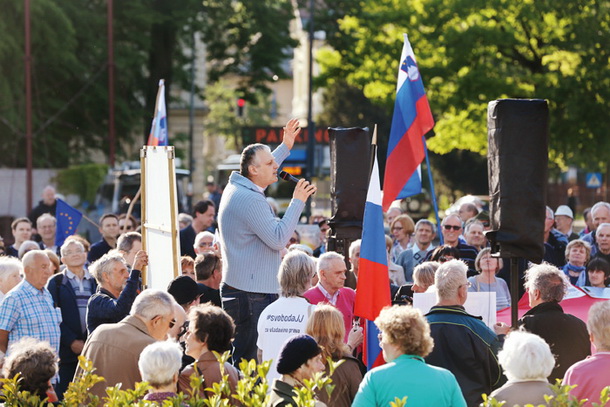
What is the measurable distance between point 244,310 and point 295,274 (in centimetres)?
75

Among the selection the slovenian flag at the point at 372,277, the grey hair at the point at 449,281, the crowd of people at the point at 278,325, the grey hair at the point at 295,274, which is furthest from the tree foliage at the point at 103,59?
the grey hair at the point at 449,281

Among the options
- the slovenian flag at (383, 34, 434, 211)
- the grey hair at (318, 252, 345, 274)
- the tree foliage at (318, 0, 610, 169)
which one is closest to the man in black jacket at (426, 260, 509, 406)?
the grey hair at (318, 252, 345, 274)

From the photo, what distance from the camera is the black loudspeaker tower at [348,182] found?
10.9m

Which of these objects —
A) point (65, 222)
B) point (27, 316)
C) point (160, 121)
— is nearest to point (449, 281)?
point (27, 316)

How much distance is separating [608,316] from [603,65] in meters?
29.8

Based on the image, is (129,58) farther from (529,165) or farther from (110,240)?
(529,165)

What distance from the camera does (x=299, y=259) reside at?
26.5 feet

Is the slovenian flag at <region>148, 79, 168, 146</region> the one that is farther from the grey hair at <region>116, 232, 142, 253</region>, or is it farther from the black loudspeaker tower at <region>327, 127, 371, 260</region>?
the black loudspeaker tower at <region>327, 127, 371, 260</region>

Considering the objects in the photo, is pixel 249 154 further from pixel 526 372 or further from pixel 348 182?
pixel 526 372

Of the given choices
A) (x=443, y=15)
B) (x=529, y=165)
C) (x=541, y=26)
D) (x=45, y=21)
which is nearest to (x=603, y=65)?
(x=541, y=26)

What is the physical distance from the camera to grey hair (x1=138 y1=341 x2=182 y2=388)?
607 cm

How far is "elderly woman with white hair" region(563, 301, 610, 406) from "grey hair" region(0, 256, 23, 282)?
509 cm

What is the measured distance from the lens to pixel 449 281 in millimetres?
7379

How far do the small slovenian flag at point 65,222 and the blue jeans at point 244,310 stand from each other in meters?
8.37
